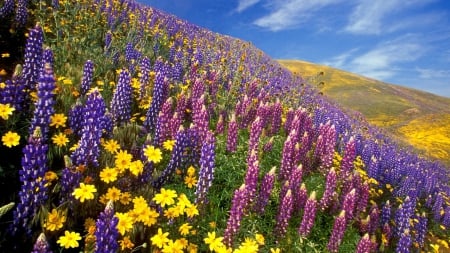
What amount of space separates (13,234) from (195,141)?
93.7 inches

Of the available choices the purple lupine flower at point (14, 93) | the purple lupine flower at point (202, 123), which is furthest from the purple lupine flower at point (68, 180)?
the purple lupine flower at point (202, 123)

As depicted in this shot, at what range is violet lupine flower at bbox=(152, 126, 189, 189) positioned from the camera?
14.7 ft

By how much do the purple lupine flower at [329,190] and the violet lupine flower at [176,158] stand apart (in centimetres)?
218

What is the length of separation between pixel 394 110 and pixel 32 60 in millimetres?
38632

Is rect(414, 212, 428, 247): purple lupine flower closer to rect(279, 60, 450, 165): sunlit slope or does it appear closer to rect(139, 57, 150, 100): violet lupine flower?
rect(279, 60, 450, 165): sunlit slope

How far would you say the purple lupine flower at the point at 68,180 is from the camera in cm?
348

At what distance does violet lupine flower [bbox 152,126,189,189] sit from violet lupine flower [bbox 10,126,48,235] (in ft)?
4.88

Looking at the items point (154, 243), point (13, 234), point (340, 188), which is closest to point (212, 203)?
point (154, 243)

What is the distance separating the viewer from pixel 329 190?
5.34 meters

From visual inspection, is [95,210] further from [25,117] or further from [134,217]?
[25,117]

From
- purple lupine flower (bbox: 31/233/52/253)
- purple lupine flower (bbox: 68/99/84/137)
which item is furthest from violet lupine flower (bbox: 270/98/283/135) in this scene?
purple lupine flower (bbox: 31/233/52/253)

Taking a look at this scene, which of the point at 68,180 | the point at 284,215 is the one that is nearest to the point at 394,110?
the point at 284,215

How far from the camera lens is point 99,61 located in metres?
7.12

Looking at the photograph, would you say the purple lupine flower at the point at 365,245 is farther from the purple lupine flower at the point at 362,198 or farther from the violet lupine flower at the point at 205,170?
the violet lupine flower at the point at 205,170
